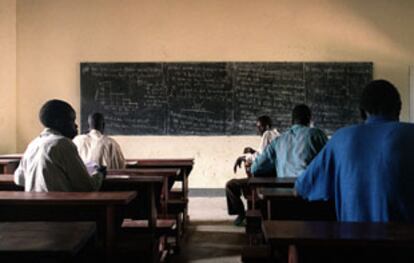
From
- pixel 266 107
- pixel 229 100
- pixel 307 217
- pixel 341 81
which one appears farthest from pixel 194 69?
pixel 307 217

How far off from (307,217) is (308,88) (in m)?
4.06

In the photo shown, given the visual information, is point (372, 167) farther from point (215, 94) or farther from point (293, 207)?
point (215, 94)

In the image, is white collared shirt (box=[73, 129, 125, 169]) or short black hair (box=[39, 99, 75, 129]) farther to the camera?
white collared shirt (box=[73, 129, 125, 169])

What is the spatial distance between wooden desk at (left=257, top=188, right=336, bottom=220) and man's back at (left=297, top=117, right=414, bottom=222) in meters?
A: 0.65

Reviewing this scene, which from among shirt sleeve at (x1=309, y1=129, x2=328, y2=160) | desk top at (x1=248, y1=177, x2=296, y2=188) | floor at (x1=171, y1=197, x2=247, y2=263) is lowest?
floor at (x1=171, y1=197, x2=247, y2=263)

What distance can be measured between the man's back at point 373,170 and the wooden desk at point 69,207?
1.00 meters

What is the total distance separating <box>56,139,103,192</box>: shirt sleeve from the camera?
2.53 meters

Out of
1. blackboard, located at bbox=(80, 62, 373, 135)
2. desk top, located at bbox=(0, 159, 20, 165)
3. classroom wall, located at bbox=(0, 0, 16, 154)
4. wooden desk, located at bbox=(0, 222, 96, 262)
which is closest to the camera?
wooden desk, located at bbox=(0, 222, 96, 262)

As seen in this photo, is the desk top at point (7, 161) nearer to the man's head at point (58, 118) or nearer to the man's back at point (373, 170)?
the man's head at point (58, 118)

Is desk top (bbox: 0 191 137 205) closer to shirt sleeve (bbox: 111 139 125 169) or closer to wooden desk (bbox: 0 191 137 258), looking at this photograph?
wooden desk (bbox: 0 191 137 258)

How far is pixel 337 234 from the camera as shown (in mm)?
1438

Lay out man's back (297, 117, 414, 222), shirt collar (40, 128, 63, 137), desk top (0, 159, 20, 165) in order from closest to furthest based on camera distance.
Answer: man's back (297, 117, 414, 222) → shirt collar (40, 128, 63, 137) → desk top (0, 159, 20, 165)

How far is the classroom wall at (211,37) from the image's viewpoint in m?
6.64

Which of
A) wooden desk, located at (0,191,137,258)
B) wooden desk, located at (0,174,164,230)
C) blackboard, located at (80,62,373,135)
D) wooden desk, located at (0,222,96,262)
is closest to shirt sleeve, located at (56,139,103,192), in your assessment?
wooden desk, located at (0,191,137,258)
